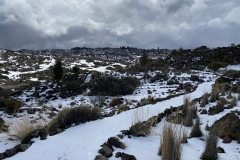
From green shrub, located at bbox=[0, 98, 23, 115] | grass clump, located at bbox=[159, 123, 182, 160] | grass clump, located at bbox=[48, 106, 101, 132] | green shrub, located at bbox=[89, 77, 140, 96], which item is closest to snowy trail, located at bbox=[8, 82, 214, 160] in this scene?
grass clump, located at bbox=[48, 106, 101, 132]

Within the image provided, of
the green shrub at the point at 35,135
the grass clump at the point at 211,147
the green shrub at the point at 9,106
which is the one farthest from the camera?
the green shrub at the point at 9,106

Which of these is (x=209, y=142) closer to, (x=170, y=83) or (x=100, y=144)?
(x=100, y=144)

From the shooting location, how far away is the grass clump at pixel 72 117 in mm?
4997

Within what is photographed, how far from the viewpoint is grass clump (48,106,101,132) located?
16.4 ft

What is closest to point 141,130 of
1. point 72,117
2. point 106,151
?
point 106,151

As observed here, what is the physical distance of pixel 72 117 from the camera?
17.9 feet

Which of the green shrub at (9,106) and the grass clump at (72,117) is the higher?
the grass clump at (72,117)

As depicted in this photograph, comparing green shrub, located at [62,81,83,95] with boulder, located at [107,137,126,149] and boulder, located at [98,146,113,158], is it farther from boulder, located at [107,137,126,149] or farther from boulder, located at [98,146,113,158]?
boulder, located at [98,146,113,158]

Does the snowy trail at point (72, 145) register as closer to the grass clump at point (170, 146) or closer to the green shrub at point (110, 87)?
the grass clump at point (170, 146)

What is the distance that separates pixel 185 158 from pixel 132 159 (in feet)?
3.34

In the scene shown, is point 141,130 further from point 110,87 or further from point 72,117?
point 110,87

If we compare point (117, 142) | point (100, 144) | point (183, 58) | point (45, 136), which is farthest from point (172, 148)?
point (183, 58)

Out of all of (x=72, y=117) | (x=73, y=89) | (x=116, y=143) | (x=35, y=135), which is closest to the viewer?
(x=116, y=143)

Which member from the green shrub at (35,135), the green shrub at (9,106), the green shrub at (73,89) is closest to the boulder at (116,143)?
the green shrub at (35,135)
